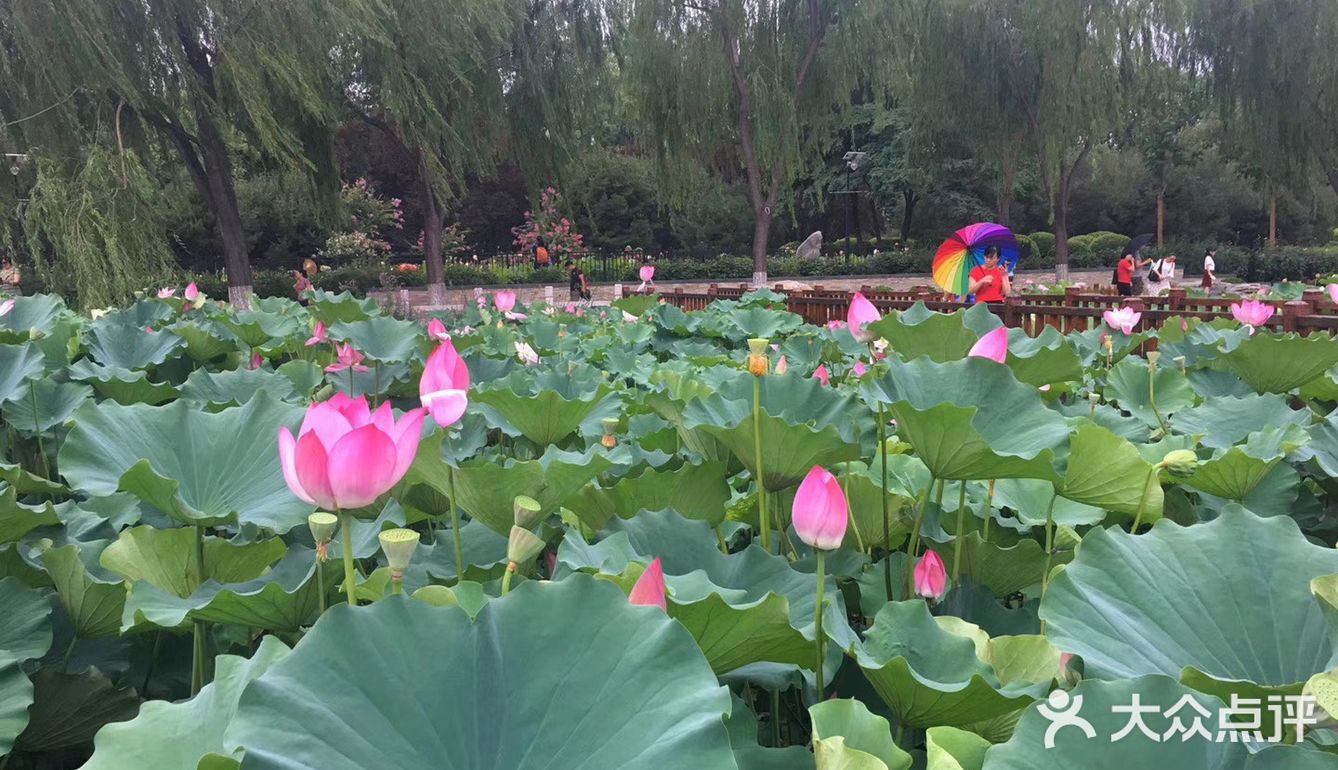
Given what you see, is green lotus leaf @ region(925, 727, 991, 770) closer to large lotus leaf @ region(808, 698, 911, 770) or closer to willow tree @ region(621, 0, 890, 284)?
large lotus leaf @ region(808, 698, 911, 770)

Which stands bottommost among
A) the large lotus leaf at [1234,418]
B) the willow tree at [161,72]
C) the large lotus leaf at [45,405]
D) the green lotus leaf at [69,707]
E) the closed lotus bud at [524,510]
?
the green lotus leaf at [69,707]

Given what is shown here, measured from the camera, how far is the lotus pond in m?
0.53

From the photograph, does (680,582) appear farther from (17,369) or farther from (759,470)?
(17,369)

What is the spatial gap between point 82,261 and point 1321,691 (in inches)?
352

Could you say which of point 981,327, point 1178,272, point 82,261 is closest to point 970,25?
point 1178,272

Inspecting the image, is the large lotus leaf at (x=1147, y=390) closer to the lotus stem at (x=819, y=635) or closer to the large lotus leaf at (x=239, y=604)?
the lotus stem at (x=819, y=635)

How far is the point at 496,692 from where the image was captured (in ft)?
1.80

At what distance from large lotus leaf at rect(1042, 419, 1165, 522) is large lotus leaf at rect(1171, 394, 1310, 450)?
20.3 inches

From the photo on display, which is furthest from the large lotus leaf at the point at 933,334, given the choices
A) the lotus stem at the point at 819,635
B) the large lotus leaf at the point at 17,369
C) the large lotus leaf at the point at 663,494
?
the large lotus leaf at the point at 17,369

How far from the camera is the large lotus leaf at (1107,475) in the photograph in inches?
39.6

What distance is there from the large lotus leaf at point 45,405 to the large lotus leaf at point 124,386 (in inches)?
2.7

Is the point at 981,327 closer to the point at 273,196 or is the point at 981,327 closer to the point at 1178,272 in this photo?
the point at 273,196

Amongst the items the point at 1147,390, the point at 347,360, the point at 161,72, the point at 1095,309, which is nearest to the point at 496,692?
the point at 347,360

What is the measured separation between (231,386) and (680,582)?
1219 millimetres
